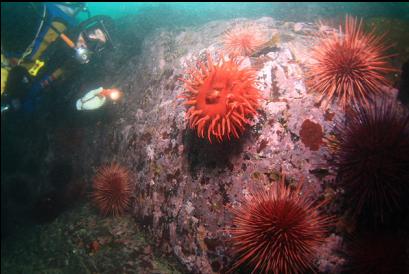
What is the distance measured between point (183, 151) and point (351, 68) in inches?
126

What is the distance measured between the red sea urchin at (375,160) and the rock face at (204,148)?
1.40 ft

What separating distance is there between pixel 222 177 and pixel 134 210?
2.70 meters

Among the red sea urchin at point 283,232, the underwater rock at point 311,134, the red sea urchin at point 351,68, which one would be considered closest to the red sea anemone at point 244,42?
the red sea urchin at point 351,68

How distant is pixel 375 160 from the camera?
318 centimetres

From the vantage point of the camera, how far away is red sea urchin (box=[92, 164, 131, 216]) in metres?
6.15

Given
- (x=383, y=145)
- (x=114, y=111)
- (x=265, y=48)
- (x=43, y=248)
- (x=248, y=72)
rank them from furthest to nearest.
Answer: (x=114, y=111) < (x=43, y=248) < (x=265, y=48) < (x=248, y=72) < (x=383, y=145)

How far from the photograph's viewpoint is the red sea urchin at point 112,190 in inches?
242

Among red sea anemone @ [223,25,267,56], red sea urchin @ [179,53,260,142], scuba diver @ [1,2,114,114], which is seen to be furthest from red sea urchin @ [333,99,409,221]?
scuba diver @ [1,2,114,114]

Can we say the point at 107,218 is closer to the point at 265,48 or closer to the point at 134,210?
the point at 134,210

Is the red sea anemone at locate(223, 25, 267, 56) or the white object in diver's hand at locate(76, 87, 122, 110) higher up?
the red sea anemone at locate(223, 25, 267, 56)

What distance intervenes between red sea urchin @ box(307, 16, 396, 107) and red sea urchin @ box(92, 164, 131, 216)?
4.44m

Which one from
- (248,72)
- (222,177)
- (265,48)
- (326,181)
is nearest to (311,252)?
(326,181)

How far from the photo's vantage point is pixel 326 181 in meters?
3.88

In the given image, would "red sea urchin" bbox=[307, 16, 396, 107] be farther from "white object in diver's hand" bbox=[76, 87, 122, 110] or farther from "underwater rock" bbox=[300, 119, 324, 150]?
"white object in diver's hand" bbox=[76, 87, 122, 110]
